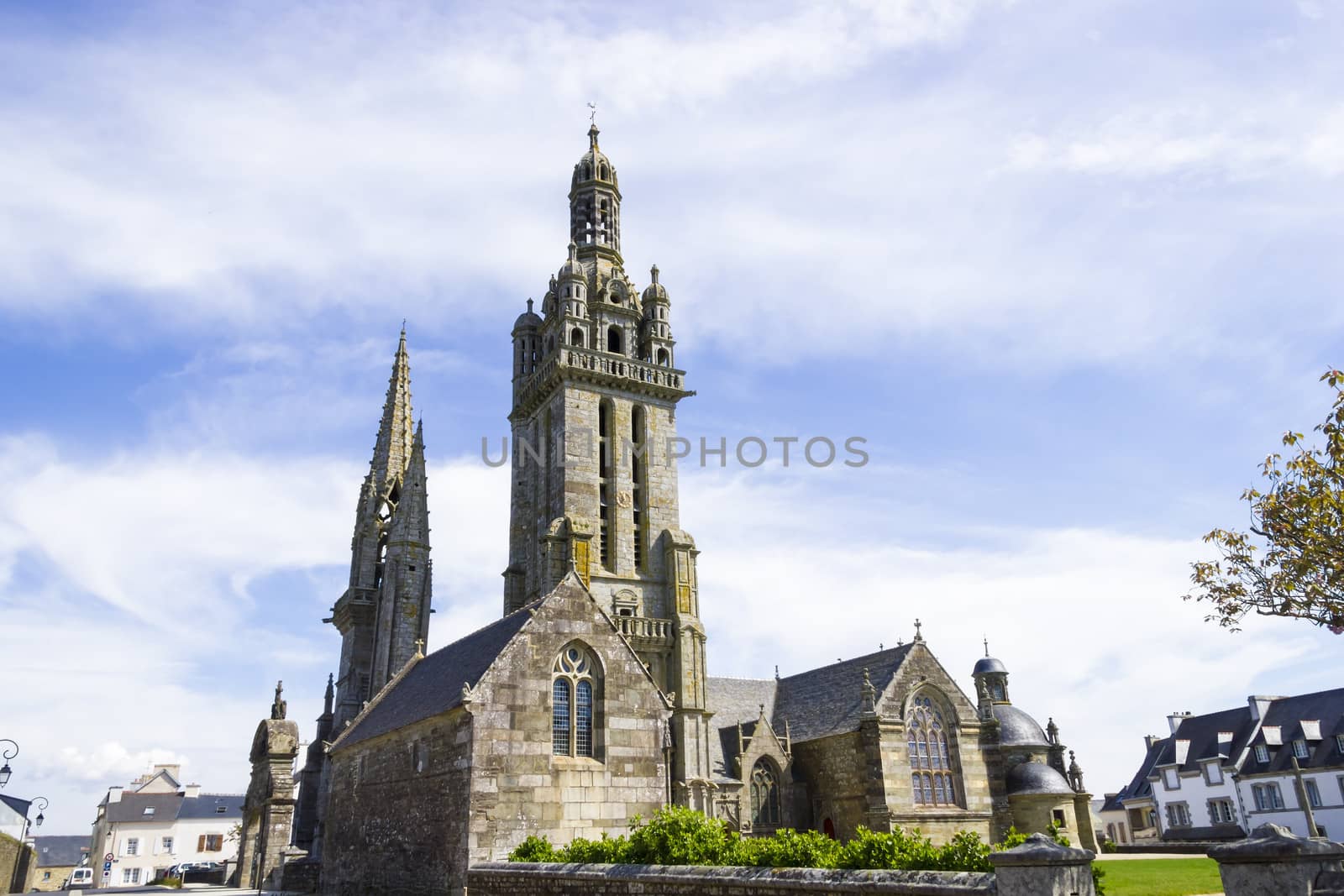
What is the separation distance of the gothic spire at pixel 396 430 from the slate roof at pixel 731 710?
19.6 meters

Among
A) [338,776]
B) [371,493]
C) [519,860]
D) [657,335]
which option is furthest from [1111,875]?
[371,493]

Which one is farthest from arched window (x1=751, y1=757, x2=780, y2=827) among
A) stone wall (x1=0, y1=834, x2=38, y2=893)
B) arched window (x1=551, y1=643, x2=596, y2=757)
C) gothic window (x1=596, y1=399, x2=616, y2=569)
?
stone wall (x1=0, y1=834, x2=38, y2=893)

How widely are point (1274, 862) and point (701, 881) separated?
7.32m

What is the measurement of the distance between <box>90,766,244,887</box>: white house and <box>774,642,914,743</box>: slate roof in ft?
149

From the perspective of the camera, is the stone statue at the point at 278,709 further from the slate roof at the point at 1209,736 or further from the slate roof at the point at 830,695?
the slate roof at the point at 1209,736

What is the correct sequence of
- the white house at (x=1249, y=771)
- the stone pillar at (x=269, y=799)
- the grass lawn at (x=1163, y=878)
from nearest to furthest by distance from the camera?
the grass lawn at (x=1163, y=878), the stone pillar at (x=269, y=799), the white house at (x=1249, y=771)

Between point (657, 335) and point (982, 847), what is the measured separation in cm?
4146

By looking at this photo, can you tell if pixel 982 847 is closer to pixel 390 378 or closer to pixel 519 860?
pixel 519 860

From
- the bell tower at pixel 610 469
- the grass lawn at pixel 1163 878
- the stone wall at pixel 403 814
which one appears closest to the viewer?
the stone wall at pixel 403 814

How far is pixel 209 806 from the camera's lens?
240 feet

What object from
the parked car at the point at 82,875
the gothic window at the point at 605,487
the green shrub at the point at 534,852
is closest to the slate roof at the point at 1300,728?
the gothic window at the point at 605,487

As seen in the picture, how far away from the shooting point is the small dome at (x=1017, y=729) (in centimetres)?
3822

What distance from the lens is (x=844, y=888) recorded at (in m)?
10.9

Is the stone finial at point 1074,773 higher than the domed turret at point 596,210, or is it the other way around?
the domed turret at point 596,210
